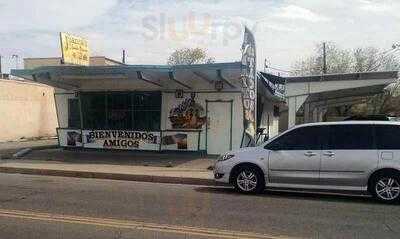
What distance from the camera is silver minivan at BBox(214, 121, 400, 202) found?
1189cm

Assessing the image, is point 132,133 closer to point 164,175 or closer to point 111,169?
point 111,169

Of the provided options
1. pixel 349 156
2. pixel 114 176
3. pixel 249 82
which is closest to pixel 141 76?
pixel 249 82

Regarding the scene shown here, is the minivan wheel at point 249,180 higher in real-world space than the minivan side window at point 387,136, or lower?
lower

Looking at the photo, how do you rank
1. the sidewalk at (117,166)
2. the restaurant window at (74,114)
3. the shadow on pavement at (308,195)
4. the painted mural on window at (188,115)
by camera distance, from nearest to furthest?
the shadow on pavement at (308,195)
the sidewalk at (117,166)
the painted mural on window at (188,115)
the restaurant window at (74,114)

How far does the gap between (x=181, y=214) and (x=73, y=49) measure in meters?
17.7

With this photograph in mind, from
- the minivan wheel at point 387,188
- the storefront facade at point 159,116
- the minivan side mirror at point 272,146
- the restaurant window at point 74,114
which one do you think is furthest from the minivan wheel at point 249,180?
the restaurant window at point 74,114

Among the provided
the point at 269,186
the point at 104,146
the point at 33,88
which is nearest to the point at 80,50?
the point at 104,146

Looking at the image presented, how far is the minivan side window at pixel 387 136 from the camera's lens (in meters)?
12.0

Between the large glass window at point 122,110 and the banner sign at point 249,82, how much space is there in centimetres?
426

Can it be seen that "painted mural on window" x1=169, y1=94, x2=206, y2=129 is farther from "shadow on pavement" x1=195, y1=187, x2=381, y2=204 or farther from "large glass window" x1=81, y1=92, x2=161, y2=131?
"shadow on pavement" x1=195, y1=187, x2=381, y2=204

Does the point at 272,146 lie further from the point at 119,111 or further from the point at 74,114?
the point at 74,114

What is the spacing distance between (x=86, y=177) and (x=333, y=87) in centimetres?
1246

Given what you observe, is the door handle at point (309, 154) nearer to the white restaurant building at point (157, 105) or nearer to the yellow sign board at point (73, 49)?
the white restaurant building at point (157, 105)

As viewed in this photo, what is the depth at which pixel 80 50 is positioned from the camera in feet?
87.6
